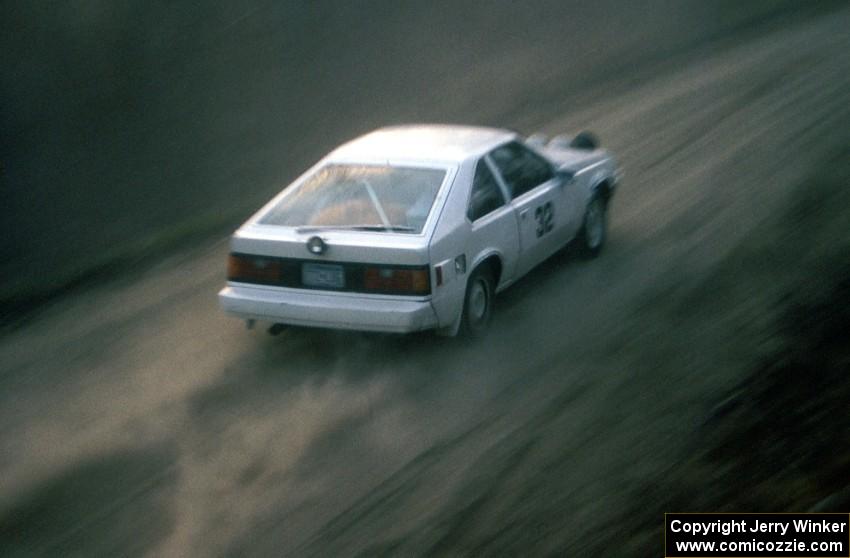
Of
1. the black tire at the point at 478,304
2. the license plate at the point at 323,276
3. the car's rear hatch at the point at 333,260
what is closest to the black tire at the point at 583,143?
the black tire at the point at 478,304

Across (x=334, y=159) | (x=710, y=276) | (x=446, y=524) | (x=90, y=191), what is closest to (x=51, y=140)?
(x=90, y=191)

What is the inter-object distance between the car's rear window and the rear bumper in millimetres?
491

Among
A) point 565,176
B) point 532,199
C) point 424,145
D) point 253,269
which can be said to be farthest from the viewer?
point 565,176

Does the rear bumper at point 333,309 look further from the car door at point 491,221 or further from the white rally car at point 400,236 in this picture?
the car door at point 491,221

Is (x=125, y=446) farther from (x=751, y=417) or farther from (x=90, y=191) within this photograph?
(x=90, y=191)

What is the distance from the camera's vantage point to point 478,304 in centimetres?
803

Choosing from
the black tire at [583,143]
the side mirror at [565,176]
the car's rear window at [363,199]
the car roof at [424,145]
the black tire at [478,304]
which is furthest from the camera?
the black tire at [583,143]

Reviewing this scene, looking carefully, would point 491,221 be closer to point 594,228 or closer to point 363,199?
point 363,199

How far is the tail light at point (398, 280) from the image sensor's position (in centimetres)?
723

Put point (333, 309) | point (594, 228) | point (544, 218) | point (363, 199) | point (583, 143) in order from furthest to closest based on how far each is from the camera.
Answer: point (583, 143) < point (594, 228) < point (544, 218) < point (363, 199) < point (333, 309)

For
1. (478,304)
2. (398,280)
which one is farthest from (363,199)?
(478,304)

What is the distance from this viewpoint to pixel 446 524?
5.57 metres

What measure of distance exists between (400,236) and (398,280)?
12.0 inches

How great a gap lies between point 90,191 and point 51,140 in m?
0.79
